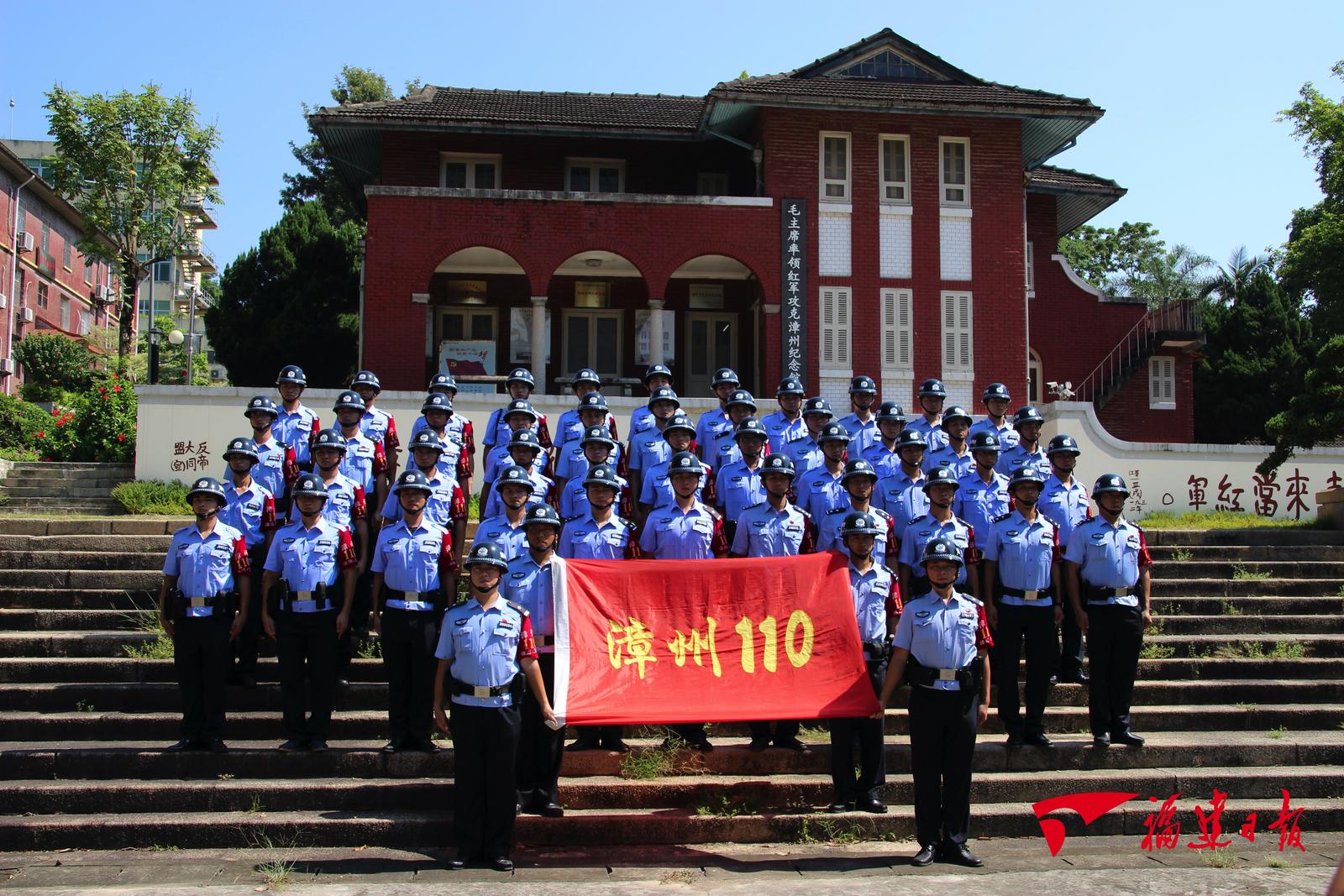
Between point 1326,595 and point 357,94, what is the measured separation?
110 feet

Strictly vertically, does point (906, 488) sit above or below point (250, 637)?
above

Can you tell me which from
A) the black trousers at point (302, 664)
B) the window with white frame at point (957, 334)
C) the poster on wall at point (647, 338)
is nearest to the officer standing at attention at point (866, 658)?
the black trousers at point (302, 664)

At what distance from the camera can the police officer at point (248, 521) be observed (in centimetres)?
907

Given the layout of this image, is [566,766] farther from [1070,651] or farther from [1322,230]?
[1322,230]

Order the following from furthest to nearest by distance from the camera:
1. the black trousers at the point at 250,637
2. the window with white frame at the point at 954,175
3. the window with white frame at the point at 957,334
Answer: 1. the window with white frame at the point at 954,175
2. the window with white frame at the point at 957,334
3. the black trousers at the point at 250,637

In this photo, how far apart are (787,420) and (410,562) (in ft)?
14.8

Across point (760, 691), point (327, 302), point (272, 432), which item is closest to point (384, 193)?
point (327, 302)

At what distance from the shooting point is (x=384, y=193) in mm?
20859

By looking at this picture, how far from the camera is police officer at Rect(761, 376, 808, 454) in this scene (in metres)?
11.1

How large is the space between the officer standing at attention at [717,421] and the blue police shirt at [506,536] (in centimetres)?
297

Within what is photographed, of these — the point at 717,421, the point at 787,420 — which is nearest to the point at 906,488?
the point at 787,420

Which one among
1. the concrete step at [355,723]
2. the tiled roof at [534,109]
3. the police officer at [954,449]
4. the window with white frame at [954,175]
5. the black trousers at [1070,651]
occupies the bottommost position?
the concrete step at [355,723]

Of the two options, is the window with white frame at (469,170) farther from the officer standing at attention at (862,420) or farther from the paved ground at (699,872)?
the paved ground at (699,872)

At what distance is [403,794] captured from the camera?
774cm
